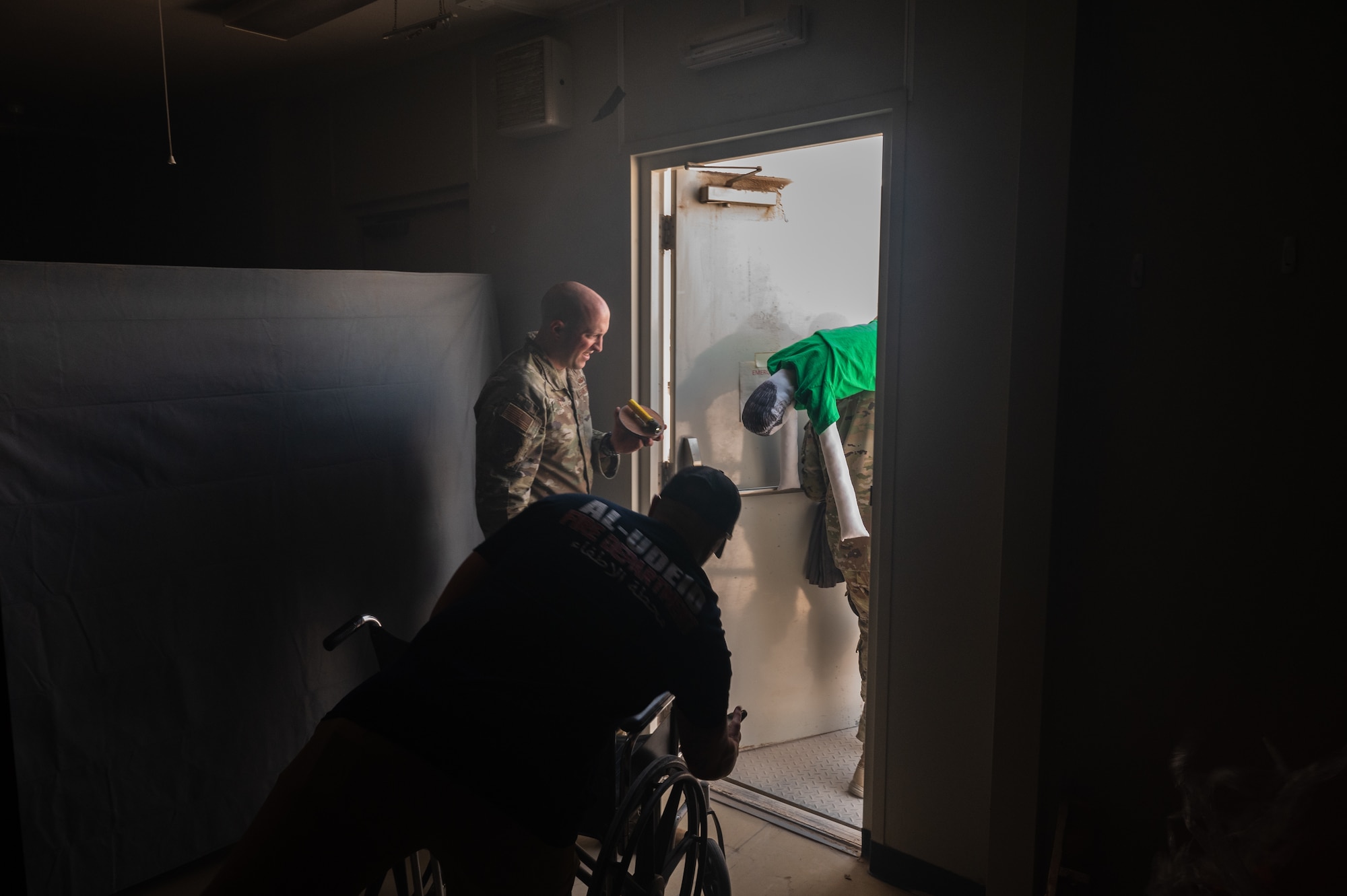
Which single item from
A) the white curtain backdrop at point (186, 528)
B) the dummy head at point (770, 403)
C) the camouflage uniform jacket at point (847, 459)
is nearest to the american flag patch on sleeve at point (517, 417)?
the white curtain backdrop at point (186, 528)

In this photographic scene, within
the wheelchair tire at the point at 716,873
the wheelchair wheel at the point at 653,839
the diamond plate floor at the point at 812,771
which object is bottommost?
the diamond plate floor at the point at 812,771

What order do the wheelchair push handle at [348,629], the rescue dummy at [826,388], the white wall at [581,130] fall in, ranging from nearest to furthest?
the wheelchair push handle at [348,629] < the white wall at [581,130] < the rescue dummy at [826,388]

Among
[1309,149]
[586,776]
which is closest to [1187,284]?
[1309,149]

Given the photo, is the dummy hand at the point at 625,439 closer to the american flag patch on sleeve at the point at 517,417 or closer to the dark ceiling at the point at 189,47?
the american flag patch on sleeve at the point at 517,417

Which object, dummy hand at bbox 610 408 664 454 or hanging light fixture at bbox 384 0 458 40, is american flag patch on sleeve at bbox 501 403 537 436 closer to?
dummy hand at bbox 610 408 664 454

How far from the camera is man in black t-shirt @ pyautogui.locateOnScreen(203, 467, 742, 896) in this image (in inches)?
50.8

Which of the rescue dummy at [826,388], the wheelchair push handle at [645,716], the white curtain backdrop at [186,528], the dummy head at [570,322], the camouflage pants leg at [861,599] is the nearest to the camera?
the wheelchair push handle at [645,716]

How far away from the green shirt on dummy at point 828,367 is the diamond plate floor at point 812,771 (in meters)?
1.21

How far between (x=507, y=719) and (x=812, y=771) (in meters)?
1.95

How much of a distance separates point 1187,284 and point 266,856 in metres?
1.94

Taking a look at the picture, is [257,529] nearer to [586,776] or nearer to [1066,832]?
[586,776]

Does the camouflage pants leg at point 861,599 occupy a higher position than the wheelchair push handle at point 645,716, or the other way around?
the wheelchair push handle at point 645,716

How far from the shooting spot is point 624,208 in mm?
2752

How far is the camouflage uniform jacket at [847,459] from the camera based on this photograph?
115 inches
